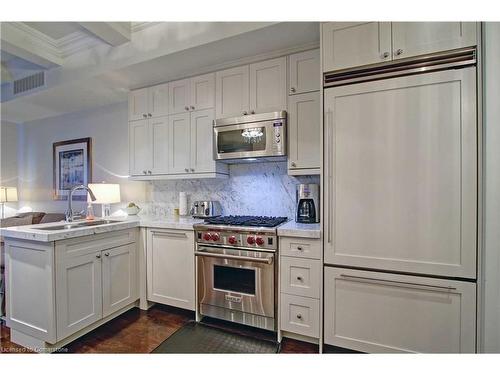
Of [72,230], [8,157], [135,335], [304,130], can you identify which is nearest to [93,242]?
[72,230]

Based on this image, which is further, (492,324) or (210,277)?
(210,277)

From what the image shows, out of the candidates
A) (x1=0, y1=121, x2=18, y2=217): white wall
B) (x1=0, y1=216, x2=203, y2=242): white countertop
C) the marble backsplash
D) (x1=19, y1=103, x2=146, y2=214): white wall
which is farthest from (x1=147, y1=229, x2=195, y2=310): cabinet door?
(x1=0, y1=121, x2=18, y2=217): white wall

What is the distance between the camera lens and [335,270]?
1652 mm

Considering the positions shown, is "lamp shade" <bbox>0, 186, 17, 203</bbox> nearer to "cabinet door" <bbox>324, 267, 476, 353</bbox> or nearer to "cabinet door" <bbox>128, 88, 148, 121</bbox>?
"cabinet door" <bbox>128, 88, 148, 121</bbox>

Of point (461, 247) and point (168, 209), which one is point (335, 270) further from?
point (168, 209)

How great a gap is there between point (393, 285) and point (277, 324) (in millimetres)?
923

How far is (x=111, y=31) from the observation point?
2.20 metres

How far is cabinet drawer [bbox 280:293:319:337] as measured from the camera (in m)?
1.79

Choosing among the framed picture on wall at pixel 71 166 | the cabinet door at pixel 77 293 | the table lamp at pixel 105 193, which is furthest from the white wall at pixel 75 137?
the cabinet door at pixel 77 293

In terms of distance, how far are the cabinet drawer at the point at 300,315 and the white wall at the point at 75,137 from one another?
2.29m

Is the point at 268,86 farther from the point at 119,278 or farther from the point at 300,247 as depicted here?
the point at 119,278

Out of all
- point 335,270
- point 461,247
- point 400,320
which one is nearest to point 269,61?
point 335,270

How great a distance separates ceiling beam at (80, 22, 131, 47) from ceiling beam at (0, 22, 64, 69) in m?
0.90

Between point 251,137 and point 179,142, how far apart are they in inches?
34.2
